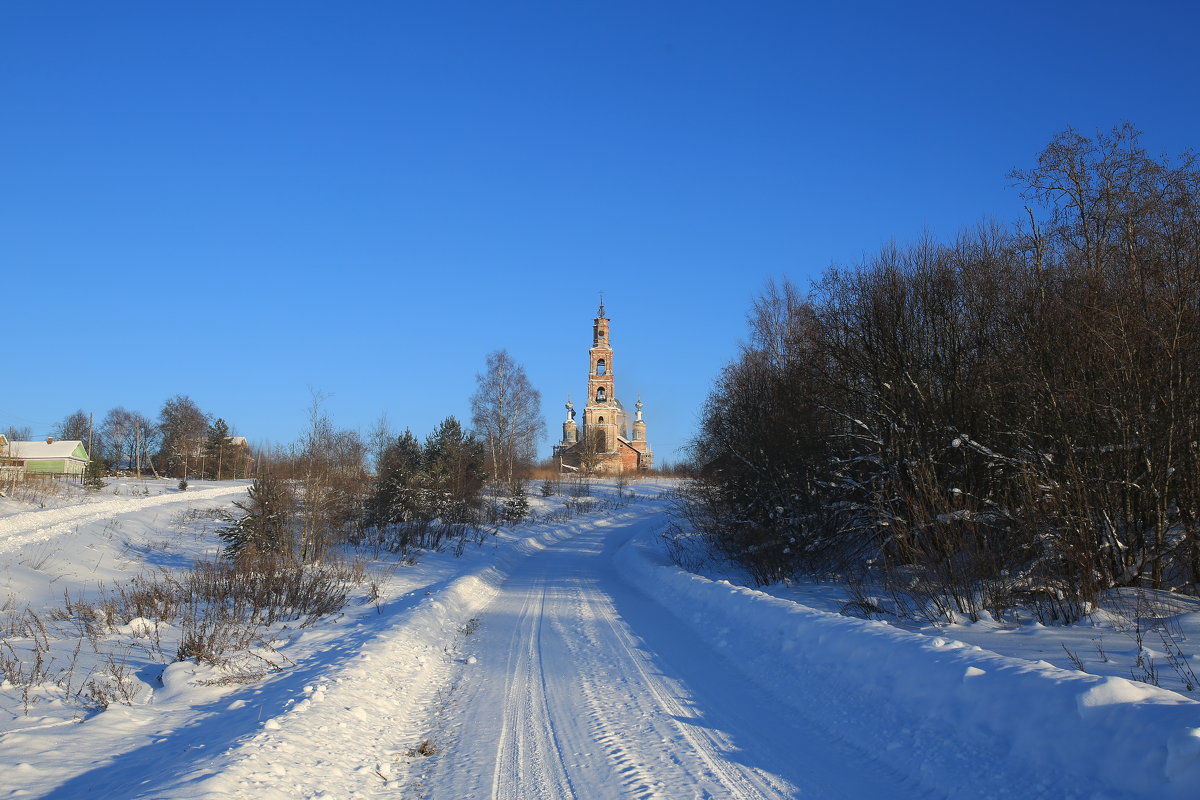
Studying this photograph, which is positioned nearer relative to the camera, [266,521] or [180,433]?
[266,521]

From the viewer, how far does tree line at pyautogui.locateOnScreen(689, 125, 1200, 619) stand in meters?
9.71

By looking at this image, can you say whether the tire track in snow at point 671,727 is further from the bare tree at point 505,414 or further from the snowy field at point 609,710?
the bare tree at point 505,414

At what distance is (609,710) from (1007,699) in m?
3.31

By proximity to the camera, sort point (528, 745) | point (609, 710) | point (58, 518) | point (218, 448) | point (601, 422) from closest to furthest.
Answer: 1. point (528, 745)
2. point (609, 710)
3. point (58, 518)
4. point (218, 448)
5. point (601, 422)

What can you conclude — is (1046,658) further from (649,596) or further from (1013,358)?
(649,596)

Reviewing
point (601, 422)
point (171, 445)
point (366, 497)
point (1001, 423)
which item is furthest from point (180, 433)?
point (1001, 423)

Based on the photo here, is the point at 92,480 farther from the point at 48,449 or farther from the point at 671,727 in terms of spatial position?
the point at 48,449

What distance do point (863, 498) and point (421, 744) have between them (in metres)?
11.5

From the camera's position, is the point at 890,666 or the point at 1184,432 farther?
the point at 1184,432

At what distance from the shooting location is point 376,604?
13.1 m

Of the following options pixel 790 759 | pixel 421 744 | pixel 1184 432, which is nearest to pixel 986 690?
pixel 790 759

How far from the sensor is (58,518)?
24109 millimetres

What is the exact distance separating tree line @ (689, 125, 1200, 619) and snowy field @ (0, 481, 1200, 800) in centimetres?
125

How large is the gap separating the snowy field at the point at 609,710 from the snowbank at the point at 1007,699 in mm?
16
